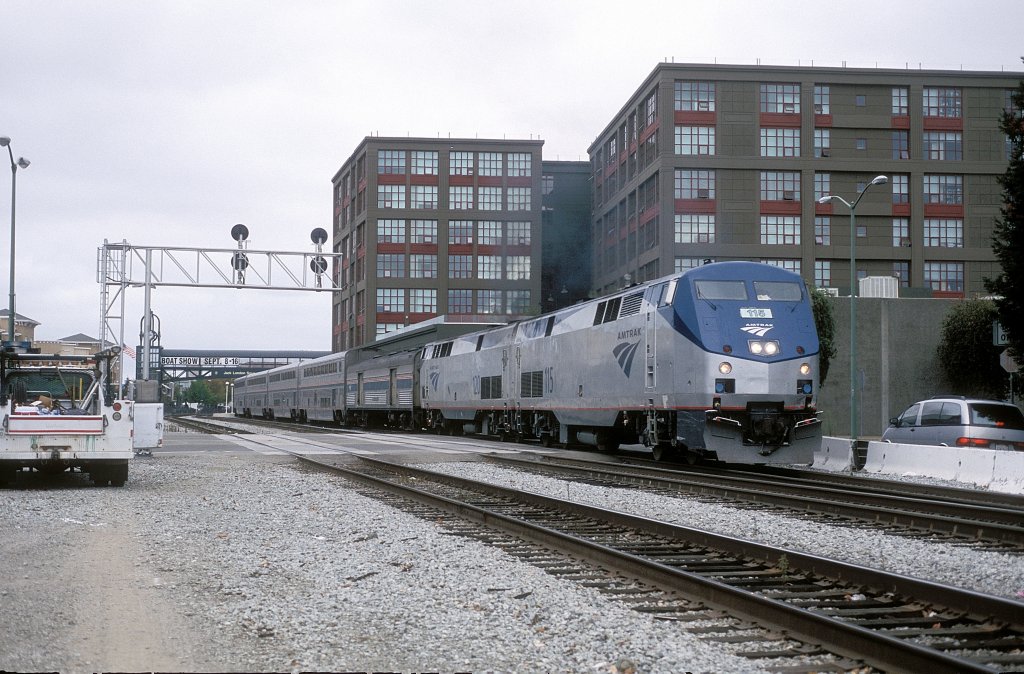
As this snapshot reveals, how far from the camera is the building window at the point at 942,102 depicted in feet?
246

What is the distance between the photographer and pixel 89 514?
1215cm

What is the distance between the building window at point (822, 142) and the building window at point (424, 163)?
3697 cm

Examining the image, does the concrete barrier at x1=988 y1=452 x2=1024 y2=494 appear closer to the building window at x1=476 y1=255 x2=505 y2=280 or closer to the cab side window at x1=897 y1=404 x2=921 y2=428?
the cab side window at x1=897 y1=404 x2=921 y2=428

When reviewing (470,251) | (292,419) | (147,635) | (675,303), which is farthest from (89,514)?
(470,251)

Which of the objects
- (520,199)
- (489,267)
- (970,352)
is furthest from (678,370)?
(520,199)

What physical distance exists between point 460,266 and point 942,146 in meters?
42.8

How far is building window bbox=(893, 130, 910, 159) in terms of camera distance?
7481 centimetres

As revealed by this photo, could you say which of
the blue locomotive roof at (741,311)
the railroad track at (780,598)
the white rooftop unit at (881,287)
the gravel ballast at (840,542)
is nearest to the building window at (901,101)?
the white rooftop unit at (881,287)

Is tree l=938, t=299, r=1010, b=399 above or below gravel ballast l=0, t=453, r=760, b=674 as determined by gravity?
above

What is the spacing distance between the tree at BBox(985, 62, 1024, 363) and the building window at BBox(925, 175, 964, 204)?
1873 inches

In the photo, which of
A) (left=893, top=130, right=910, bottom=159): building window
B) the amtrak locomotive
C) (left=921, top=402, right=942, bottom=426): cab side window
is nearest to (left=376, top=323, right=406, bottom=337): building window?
(left=893, top=130, right=910, bottom=159): building window

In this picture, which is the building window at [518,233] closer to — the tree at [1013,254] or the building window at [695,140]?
the building window at [695,140]

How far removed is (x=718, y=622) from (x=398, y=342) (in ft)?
187

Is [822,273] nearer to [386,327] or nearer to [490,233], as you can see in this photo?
[490,233]
